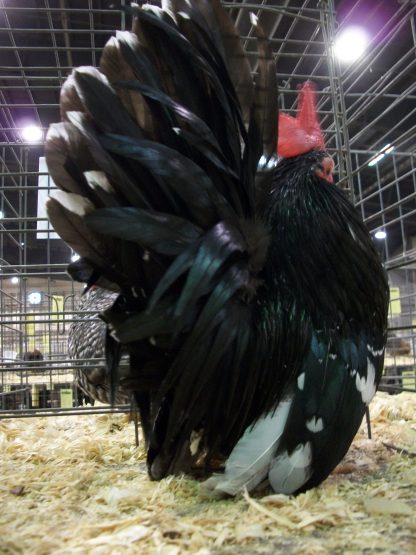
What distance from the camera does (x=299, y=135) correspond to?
1610 mm

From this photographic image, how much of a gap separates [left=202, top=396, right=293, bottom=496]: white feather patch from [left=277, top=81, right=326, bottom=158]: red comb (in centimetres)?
89

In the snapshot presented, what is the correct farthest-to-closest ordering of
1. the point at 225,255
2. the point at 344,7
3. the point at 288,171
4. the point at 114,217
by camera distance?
the point at 344,7 < the point at 288,171 < the point at 225,255 < the point at 114,217

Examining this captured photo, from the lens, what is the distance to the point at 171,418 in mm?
1184

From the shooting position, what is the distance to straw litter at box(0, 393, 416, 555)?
869mm

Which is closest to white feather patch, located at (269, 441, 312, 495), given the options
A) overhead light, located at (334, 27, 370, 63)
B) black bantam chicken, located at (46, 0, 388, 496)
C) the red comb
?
black bantam chicken, located at (46, 0, 388, 496)

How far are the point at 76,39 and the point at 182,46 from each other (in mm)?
3454

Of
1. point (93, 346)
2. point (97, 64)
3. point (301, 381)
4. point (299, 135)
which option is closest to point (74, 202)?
point (301, 381)

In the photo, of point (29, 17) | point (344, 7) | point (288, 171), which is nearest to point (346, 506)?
point (288, 171)

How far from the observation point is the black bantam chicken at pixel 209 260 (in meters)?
1.07

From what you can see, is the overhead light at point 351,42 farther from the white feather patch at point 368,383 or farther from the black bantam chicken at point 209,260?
the white feather patch at point 368,383

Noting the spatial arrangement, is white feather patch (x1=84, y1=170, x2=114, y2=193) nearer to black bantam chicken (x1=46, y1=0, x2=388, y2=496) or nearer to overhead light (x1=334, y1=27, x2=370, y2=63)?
black bantam chicken (x1=46, y1=0, x2=388, y2=496)

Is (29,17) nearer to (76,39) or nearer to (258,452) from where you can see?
(76,39)

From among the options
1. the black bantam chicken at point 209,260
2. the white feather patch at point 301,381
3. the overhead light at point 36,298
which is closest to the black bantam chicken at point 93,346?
the black bantam chicken at point 209,260

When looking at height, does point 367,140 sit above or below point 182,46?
above
